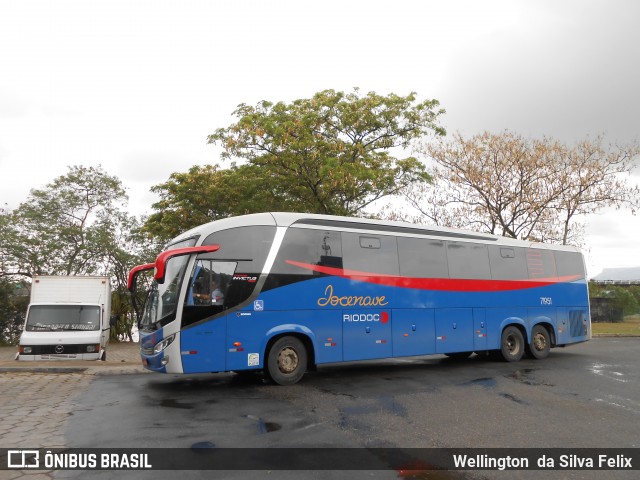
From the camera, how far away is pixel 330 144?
1798 centimetres

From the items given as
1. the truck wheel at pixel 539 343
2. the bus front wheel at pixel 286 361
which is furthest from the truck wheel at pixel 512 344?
the bus front wheel at pixel 286 361

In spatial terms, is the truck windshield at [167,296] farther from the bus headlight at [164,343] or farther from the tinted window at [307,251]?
the tinted window at [307,251]

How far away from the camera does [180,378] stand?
11656 millimetres

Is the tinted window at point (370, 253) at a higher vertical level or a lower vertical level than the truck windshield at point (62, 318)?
higher

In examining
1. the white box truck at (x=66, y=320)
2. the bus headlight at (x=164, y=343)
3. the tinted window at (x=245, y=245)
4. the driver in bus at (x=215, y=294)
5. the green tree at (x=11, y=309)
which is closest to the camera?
the bus headlight at (x=164, y=343)

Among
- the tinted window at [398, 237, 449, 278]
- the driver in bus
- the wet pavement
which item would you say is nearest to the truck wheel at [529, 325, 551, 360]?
the wet pavement

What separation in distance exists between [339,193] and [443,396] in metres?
11.1

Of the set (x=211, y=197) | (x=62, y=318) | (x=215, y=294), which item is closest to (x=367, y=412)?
(x=215, y=294)

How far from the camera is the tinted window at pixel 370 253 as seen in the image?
11.3 metres

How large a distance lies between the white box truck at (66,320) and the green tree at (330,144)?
7.03 m

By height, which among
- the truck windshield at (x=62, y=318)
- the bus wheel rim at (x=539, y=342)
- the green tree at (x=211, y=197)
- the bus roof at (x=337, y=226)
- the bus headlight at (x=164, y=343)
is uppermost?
the green tree at (x=211, y=197)

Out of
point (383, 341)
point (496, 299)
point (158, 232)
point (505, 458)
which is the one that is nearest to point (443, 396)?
point (383, 341)

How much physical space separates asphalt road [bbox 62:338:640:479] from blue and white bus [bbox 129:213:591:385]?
823 millimetres

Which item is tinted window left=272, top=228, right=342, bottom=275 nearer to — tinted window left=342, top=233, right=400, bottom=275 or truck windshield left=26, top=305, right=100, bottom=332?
tinted window left=342, top=233, right=400, bottom=275
